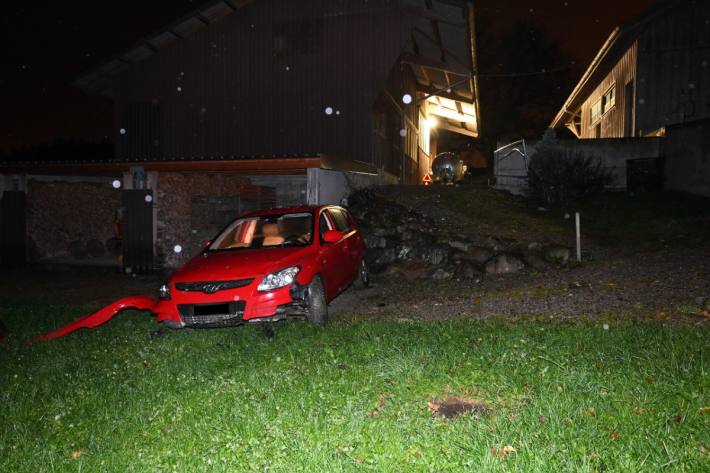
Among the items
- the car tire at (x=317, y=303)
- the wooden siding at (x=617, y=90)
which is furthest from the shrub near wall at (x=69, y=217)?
the wooden siding at (x=617, y=90)

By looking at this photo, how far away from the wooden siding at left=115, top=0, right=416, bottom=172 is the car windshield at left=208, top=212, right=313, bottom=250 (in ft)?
30.7

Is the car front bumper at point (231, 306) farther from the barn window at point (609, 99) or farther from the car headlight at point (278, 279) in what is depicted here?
the barn window at point (609, 99)

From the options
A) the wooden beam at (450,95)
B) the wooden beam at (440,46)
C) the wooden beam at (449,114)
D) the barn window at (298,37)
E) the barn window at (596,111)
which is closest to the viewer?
the wooden beam at (440,46)

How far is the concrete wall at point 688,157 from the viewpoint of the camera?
14336 millimetres

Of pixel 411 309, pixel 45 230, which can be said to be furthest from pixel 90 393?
pixel 45 230

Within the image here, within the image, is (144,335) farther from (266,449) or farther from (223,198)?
(223,198)

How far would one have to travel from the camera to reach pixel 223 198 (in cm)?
1625

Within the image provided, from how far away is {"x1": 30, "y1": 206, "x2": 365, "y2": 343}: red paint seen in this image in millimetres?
6266

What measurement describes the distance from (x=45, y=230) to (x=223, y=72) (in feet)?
25.5

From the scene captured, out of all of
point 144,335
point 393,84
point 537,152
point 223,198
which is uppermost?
point 393,84

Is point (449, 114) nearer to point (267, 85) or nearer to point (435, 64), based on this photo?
point (435, 64)

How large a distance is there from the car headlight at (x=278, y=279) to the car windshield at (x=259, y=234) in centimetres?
96

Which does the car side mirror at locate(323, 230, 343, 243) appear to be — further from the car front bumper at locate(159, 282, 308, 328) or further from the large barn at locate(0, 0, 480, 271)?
the large barn at locate(0, 0, 480, 271)

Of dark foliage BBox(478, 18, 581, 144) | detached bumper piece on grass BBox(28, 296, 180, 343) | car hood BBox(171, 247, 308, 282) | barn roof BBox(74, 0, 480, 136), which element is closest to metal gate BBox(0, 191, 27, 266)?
barn roof BBox(74, 0, 480, 136)
